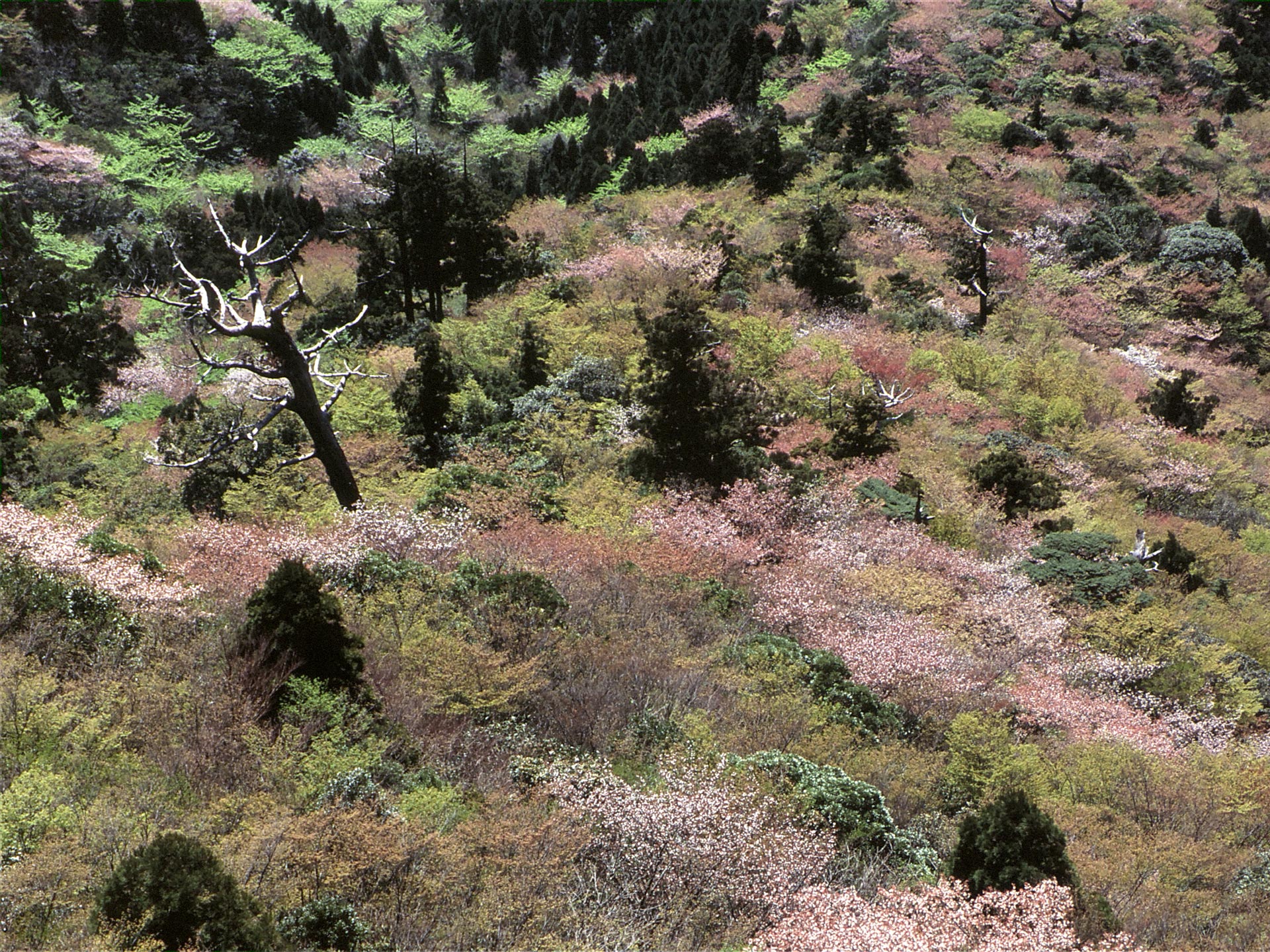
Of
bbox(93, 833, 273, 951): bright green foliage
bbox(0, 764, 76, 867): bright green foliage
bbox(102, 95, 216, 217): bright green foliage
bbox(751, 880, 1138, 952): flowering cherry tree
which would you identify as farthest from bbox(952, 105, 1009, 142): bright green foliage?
bbox(93, 833, 273, 951): bright green foliage

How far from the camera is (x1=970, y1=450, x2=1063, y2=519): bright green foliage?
24.6m

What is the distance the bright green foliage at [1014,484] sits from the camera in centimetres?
2458

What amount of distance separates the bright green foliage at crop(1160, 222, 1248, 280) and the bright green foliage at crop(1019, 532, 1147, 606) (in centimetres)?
2884

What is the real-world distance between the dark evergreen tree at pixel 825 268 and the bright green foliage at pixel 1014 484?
37.2 feet

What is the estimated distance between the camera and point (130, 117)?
48.9 meters

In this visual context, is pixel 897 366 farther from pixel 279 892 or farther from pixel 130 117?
pixel 130 117

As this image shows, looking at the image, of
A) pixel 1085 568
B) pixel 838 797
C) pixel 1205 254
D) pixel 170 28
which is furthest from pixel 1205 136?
pixel 170 28

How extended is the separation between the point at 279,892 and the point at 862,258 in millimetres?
36465

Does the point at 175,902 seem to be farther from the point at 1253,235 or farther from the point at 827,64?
the point at 827,64

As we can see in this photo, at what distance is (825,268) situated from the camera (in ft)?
113

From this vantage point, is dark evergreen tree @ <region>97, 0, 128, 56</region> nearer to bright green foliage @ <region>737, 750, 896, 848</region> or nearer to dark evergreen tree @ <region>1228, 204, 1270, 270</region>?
bright green foliage @ <region>737, 750, 896, 848</region>

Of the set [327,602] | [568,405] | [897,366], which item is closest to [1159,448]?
[897,366]

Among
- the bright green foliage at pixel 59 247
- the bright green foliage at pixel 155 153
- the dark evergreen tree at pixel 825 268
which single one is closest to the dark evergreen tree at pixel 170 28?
the bright green foliage at pixel 155 153

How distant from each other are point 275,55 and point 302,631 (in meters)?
52.7
